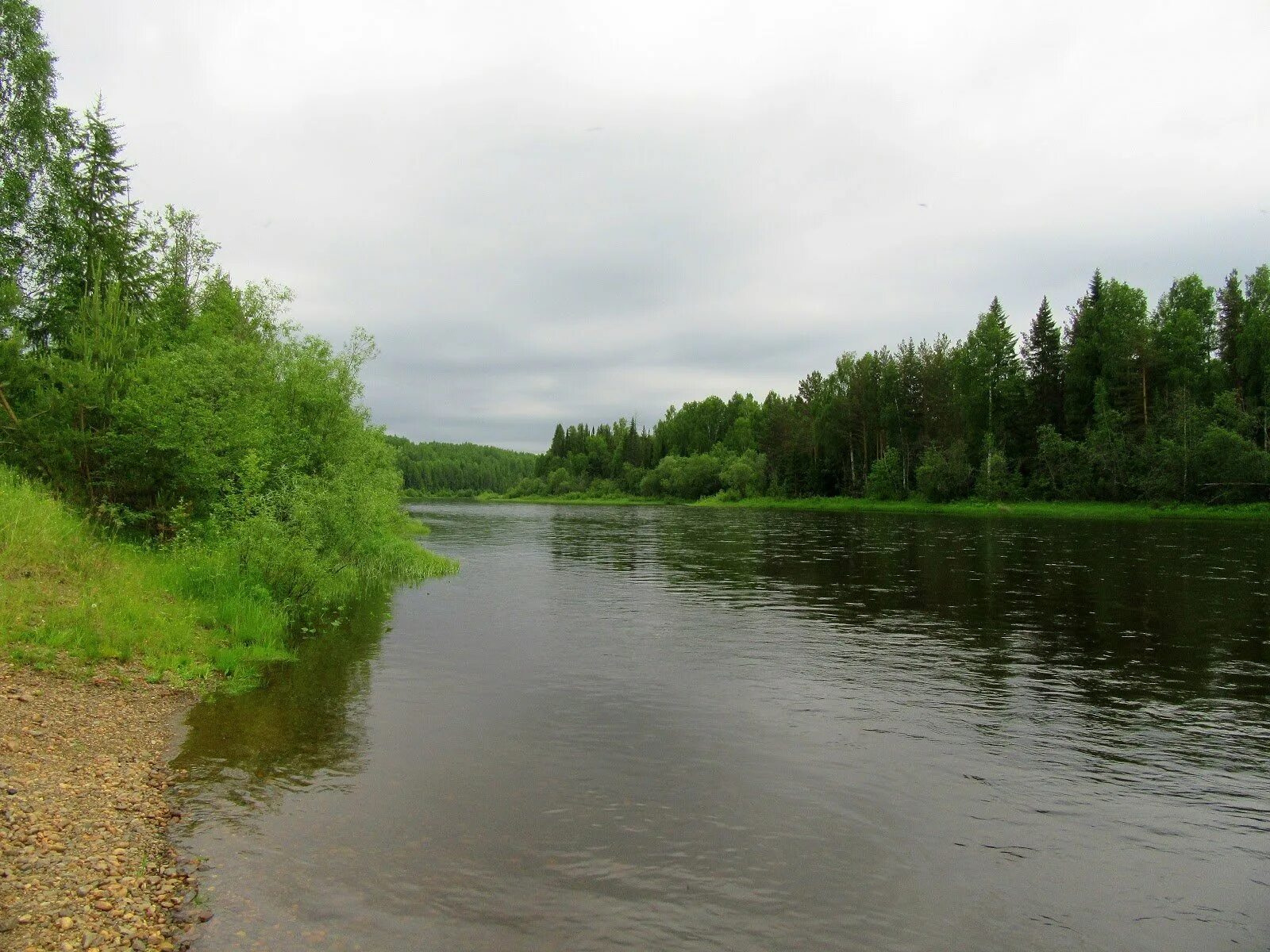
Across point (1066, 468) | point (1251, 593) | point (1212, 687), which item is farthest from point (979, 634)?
point (1066, 468)

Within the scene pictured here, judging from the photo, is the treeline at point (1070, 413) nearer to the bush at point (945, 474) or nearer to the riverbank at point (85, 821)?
the bush at point (945, 474)

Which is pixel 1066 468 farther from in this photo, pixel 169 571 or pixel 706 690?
pixel 169 571

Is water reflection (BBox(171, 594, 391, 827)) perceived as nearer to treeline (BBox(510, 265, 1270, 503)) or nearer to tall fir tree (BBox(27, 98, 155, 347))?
tall fir tree (BBox(27, 98, 155, 347))

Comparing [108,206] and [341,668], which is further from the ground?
[108,206]

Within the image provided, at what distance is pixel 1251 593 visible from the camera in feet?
102

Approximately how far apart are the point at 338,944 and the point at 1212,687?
19847mm

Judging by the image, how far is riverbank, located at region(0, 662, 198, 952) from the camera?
712 cm

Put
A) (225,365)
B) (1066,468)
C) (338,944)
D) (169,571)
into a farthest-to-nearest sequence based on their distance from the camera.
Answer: (1066,468) < (225,365) < (169,571) < (338,944)

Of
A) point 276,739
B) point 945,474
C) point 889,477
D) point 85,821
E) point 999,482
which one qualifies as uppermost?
point 945,474

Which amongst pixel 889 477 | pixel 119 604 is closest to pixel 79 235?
pixel 119 604

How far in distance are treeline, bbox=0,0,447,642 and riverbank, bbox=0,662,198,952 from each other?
8.42 m

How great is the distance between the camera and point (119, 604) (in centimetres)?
1730

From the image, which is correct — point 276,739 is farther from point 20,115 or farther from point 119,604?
point 20,115

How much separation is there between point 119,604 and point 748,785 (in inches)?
581
